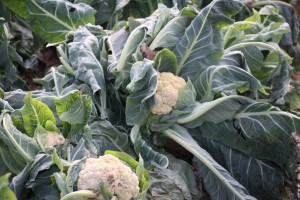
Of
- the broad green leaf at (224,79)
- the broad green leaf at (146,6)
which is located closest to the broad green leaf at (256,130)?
the broad green leaf at (224,79)

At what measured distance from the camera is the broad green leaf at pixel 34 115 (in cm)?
240

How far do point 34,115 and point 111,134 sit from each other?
0.41m

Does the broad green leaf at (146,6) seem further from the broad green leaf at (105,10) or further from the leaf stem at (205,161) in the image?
the leaf stem at (205,161)

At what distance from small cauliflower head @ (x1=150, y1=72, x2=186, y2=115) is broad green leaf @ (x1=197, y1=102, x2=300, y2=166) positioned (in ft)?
0.65

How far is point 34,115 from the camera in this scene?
2404mm

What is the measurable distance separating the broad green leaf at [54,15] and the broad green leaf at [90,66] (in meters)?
0.50

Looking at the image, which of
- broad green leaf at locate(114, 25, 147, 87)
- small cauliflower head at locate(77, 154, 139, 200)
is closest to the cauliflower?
small cauliflower head at locate(77, 154, 139, 200)

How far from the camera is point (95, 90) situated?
2615 millimetres

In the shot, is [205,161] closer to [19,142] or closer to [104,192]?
[104,192]

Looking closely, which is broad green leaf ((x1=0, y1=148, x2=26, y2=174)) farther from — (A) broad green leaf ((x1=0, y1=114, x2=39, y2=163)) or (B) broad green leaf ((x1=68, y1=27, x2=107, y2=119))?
(B) broad green leaf ((x1=68, y1=27, x2=107, y2=119))

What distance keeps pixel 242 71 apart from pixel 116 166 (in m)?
0.97

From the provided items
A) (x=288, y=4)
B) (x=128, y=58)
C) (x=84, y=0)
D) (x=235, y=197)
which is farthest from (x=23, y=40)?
(x=235, y=197)

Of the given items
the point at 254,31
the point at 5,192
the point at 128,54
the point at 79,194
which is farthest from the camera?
the point at 254,31

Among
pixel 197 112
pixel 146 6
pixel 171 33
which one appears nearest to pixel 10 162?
pixel 197 112
